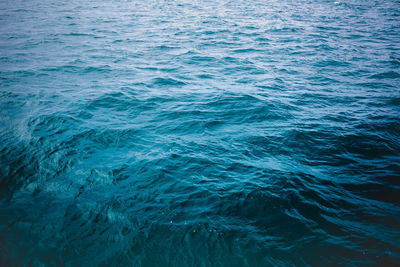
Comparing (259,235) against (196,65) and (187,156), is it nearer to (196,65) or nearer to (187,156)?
(187,156)

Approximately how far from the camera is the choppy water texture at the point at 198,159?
4469 millimetres

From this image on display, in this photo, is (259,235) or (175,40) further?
(175,40)

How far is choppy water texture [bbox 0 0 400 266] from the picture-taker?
447 centimetres

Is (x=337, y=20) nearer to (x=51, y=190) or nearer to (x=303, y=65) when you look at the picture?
(x=303, y=65)

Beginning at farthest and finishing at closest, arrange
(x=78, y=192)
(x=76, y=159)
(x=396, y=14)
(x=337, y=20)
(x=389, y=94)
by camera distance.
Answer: (x=396, y=14)
(x=337, y=20)
(x=389, y=94)
(x=76, y=159)
(x=78, y=192)

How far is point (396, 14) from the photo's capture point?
27.6 metres

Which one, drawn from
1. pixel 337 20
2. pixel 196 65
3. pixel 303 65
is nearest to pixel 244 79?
pixel 196 65

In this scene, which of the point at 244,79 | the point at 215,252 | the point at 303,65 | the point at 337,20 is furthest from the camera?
the point at 337,20

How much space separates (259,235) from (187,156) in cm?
286

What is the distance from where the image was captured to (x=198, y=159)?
6.54 metres

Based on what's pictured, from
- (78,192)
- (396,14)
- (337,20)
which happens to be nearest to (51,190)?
(78,192)

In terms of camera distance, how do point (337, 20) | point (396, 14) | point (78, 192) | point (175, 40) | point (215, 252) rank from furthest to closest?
1. point (396, 14)
2. point (337, 20)
3. point (175, 40)
4. point (78, 192)
5. point (215, 252)

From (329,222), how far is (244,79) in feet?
27.3

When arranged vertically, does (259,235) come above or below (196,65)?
above
